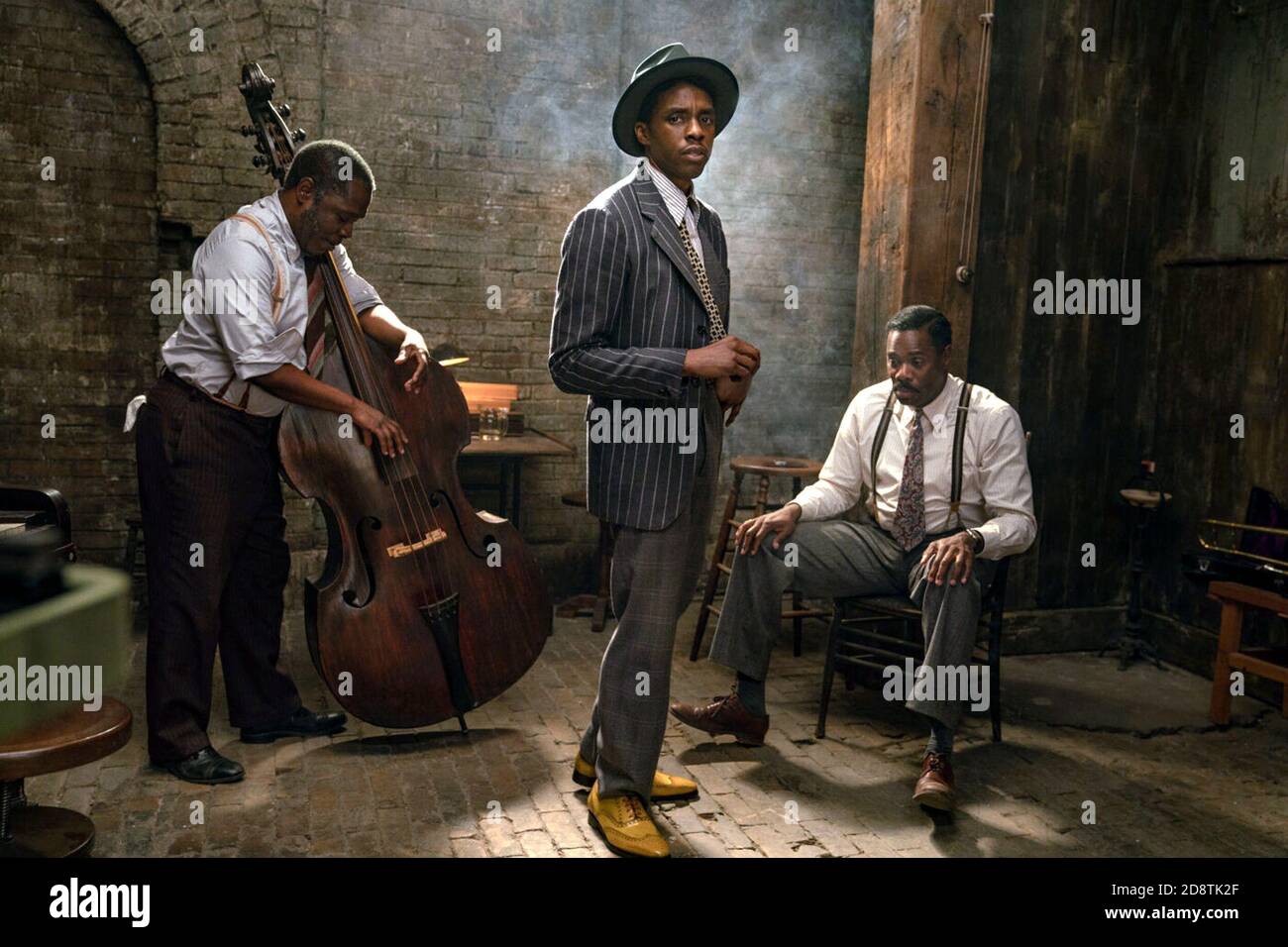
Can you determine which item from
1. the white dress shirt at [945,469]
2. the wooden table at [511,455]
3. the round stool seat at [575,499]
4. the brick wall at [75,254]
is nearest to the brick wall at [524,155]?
the brick wall at [75,254]

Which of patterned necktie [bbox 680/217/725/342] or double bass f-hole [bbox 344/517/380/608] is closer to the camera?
patterned necktie [bbox 680/217/725/342]

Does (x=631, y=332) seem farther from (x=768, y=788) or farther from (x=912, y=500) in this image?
(x=768, y=788)

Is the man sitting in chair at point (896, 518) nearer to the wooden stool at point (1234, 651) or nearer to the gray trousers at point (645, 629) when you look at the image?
the gray trousers at point (645, 629)

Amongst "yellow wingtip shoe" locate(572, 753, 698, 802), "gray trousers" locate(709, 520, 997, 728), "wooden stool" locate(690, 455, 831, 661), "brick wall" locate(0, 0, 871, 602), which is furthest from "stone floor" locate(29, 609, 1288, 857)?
"brick wall" locate(0, 0, 871, 602)

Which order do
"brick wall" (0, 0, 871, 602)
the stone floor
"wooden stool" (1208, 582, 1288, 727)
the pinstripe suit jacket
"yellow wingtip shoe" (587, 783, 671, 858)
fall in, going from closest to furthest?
the pinstripe suit jacket, "yellow wingtip shoe" (587, 783, 671, 858), the stone floor, "wooden stool" (1208, 582, 1288, 727), "brick wall" (0, 0, 871, 602)

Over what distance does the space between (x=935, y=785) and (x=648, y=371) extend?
65.4 inches

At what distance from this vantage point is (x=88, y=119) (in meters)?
5.49

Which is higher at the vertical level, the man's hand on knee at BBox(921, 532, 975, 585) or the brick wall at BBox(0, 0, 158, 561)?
the brick wall at BBox(0, 0, 158, 561)

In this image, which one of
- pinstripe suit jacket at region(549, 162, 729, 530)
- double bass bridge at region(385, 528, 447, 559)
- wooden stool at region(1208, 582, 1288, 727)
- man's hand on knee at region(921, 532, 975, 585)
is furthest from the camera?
wooden stool at region(1208, 582, 1288, 727)

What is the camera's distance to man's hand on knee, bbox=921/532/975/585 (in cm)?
368

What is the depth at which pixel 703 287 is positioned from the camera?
3125mm

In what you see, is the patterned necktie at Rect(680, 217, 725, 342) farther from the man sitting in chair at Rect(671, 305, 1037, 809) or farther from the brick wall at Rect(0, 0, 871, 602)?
the brick wall at Rect(0, 0, 871, 602)

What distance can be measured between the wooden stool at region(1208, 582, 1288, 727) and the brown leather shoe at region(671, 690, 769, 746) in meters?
1.92

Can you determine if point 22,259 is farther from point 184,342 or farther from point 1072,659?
point 1072,659
